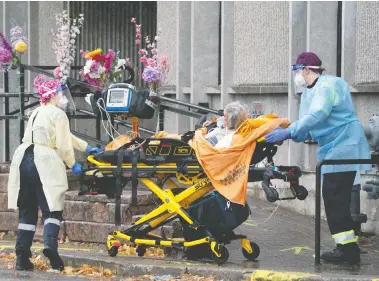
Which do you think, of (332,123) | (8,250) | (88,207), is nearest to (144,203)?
(88,207)

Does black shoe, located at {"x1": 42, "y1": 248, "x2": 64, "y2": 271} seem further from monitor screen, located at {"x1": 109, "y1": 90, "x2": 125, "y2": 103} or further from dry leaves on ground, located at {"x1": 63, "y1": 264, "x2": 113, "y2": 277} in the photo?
monitor screen, located at {"x1": 109, "y1": 90, "x2": 125, "y2": 103}

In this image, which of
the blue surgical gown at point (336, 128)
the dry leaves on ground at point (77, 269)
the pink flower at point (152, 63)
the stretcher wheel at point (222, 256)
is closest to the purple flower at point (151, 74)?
the pink flower at point (152, 63)

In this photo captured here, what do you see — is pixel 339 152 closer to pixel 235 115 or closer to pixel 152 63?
pixel 235 115

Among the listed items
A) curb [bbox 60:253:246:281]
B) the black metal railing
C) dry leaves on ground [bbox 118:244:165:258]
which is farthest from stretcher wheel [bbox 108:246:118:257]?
the black metal railing

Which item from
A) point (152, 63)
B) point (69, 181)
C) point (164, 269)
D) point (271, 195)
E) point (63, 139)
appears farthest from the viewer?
point (152, 63)

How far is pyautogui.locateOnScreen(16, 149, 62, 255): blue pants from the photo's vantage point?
13.0 meters

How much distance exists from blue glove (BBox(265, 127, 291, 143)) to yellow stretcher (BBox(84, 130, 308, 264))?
10.1 inches

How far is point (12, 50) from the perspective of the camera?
16.9m

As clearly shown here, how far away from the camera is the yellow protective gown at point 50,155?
1299 cm

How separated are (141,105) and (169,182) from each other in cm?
85

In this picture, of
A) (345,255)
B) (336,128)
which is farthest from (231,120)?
(345,255)

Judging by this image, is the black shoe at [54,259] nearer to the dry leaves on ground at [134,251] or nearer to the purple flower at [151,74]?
the dry leaves on ground at [134,251]

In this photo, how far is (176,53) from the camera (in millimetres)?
18406

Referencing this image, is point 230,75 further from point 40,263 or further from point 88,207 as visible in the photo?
point 40,263
